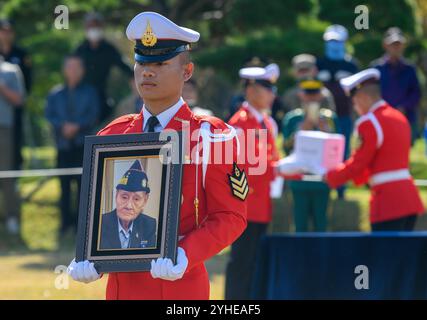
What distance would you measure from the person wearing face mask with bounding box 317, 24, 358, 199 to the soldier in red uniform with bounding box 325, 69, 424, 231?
303 cm

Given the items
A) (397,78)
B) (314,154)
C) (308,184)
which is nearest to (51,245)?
(308,184)

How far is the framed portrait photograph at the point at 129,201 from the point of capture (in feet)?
15.1

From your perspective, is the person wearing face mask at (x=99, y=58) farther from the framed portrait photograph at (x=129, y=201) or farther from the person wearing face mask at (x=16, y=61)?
the framed portrait photograph at (x=129, y=201)

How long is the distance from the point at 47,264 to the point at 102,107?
6.87 feet

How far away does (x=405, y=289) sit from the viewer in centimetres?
800

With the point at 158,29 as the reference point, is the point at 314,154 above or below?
above

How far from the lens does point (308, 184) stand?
1102cm

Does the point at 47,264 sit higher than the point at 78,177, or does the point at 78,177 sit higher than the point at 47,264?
the point at 78,177

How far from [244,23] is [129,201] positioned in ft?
30.2

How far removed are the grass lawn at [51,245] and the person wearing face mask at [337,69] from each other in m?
0.67

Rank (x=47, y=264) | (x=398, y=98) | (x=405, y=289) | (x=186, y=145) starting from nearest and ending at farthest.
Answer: (x=186, y=145) < (x=405, y=289) < (x=47, y=264) < (x=398, y=98)

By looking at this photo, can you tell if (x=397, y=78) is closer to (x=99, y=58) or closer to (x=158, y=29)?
(x=99, y=58)
